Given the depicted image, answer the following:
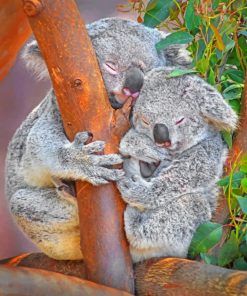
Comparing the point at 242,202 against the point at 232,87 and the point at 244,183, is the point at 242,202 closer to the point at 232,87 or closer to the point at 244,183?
the point at 244,183

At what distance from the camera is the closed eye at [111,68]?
10.3ft

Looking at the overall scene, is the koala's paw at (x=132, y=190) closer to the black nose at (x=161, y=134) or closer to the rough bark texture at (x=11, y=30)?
the black nose at (x=161, y=134)

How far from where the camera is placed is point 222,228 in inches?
116

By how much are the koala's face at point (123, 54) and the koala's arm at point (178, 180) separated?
33 cm

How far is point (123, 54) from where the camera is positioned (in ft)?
10.5

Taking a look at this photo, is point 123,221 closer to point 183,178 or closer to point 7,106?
point 183,178

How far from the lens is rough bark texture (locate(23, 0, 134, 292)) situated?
283cm

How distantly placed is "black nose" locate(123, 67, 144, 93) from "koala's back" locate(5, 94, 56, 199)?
372 mm

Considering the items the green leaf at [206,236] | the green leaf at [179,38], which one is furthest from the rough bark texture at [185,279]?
the green leaf at [179,38]

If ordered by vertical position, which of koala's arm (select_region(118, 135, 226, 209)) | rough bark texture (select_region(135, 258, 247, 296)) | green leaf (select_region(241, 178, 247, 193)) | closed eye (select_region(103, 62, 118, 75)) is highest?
closed eye (select_region(103, 62, 118, 75))

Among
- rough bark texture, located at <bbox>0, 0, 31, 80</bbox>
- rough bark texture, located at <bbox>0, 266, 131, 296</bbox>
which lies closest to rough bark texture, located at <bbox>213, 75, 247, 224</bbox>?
rough bark texture, located at <bbox>0, 266, 131, 296</bbox>

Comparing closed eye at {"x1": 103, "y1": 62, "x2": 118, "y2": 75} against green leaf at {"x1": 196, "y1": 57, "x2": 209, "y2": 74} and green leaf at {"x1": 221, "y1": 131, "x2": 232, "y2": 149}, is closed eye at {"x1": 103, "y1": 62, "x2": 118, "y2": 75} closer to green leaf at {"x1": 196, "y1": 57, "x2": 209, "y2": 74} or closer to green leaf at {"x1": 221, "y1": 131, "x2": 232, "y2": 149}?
green leaf at {"x1": 196, "y1": 57, "x2": 209, "y2": 74}

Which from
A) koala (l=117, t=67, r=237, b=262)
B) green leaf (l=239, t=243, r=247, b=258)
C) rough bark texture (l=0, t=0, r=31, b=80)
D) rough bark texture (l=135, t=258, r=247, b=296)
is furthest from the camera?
rough bark texture (l=0, t=0, r=31, b=80)

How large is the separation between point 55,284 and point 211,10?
48.3 inches
